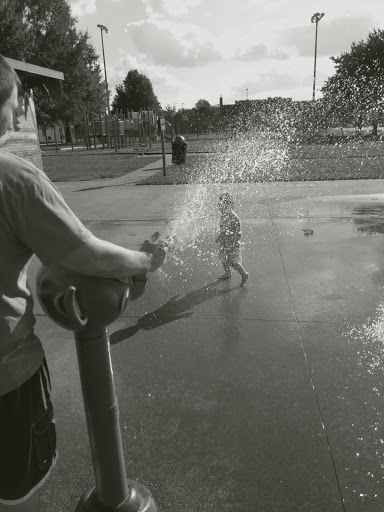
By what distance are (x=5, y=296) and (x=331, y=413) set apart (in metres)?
2.00

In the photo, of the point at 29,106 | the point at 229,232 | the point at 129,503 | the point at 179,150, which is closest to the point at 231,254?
the point at 229,232

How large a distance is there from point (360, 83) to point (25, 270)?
41844mm

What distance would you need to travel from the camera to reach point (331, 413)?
250 centimetres

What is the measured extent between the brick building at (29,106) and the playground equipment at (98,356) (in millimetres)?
6408

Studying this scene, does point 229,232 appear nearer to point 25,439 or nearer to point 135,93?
point 25,439

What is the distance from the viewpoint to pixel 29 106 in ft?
28.9

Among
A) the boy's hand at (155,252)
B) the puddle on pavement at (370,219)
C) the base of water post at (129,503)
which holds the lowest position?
the puddle on pavement at (370,219)

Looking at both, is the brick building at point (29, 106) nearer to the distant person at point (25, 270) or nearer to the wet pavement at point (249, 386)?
the wet pavement at point (249, 386)

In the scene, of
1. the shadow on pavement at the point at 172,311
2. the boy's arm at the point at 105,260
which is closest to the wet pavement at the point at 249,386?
the shadow on pavement at the point at 172,311

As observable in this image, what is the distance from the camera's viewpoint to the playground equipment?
46.9 inches

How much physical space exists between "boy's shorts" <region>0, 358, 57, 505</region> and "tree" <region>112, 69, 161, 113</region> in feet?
241

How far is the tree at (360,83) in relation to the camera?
34562 millimetres

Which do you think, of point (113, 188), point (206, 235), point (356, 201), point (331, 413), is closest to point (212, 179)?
point (113, 188)

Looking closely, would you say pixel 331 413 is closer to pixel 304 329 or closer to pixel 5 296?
pixel 304 329
